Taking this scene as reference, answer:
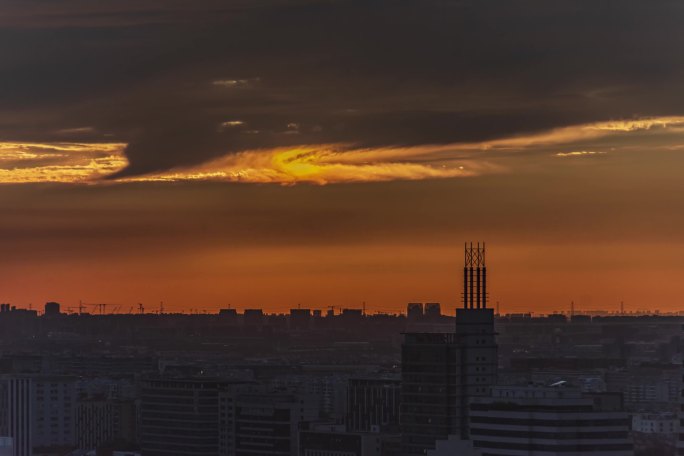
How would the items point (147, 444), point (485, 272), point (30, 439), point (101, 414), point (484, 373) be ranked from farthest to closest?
point (101, 414)
point (30, 439)
point (147, 444)
point (485, 272)
point (484, 373)

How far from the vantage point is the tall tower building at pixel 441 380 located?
74562 millimetres

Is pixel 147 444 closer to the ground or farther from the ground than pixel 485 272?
closer to the ground

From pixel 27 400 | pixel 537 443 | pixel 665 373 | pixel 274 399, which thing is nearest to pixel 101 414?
pixel 27 400

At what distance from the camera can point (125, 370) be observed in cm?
19138

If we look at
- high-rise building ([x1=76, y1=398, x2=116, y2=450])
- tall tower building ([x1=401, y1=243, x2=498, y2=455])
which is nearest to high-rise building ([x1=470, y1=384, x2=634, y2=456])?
tall tower building ([x1=401, y1=243, x2=498, y2=455])

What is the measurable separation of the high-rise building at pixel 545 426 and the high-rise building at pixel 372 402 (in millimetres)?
49902

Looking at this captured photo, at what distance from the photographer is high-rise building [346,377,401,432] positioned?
4518 inches

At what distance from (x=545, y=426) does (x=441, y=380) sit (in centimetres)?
1697

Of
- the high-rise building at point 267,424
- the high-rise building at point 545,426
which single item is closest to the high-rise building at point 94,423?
the high-rise building at point 267,424

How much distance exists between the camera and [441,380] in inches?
2972

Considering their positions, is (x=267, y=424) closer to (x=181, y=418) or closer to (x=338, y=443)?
(x=338, y=443)

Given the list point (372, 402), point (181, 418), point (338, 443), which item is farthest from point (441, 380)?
point (372, 402)

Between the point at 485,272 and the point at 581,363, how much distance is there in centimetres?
8436

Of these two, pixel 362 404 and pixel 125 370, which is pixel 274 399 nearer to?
pixel 362 404
